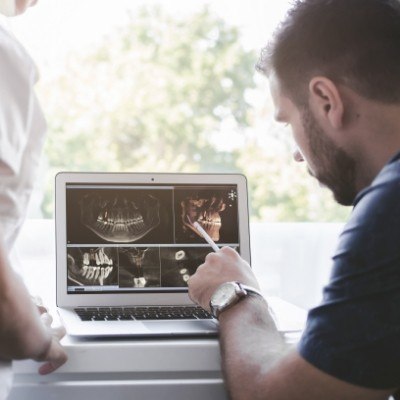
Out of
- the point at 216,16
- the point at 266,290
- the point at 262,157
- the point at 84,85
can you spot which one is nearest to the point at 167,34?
the point at 216,16

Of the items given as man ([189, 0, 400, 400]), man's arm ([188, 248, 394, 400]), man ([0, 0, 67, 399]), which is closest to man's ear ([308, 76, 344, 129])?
man ([189, 0, 400, 400])

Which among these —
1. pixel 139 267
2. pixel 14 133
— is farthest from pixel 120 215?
pixel 14 133

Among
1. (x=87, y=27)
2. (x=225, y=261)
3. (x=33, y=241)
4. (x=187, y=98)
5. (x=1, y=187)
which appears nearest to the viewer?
(x=1, y=187)

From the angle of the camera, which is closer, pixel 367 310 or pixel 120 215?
pixel 367 310

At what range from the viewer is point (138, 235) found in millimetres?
1442

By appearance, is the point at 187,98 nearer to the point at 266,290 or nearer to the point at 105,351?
the point at 266,290

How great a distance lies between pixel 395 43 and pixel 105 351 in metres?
0.65

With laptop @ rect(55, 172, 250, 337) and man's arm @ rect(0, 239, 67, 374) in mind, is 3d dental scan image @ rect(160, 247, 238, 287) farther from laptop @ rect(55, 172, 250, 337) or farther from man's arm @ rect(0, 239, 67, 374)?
man's arm @ rect(0, 239, 67, 374)

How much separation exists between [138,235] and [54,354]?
0.49 metres

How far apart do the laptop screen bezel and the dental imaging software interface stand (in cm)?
1

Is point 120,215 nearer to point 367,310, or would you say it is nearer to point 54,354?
point 54,354

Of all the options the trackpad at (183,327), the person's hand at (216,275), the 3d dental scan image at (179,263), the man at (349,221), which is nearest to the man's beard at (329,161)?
the man at (349,221)

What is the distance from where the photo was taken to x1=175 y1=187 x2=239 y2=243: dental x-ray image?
147cm

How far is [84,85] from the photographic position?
5480 millimetres
